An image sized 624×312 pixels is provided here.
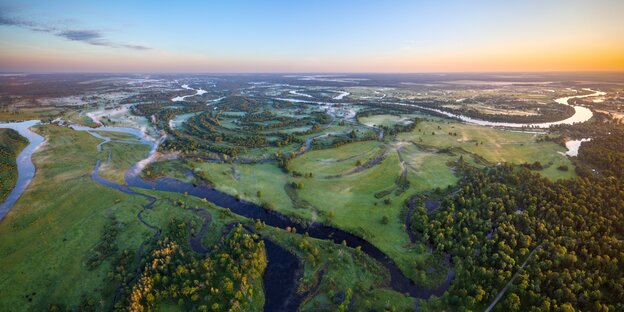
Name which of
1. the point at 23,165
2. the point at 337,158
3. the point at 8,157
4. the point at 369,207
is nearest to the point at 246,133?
the point at 337,158

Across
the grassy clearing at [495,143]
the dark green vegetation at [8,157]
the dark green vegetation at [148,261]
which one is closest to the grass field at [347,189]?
the dark green vegetation at [148,261]

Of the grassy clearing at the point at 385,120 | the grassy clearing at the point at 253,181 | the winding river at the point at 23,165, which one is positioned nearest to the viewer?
the winding river at the point at 23,165

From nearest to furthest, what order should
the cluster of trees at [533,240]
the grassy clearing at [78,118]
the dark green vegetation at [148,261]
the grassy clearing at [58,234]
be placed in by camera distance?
the cluster of trees at [533,240] → the dark green vegetation at [148,261] → the grassy clearing at [58,234] → the grassy clearing at [78,118]

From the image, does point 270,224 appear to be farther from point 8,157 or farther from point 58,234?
point 8,157

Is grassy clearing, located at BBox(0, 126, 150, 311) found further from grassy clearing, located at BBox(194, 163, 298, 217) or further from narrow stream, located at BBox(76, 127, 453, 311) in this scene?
grassy clearing, located at BBox(194, 163, 298, 217)

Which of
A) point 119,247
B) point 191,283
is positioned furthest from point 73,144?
point 191,283

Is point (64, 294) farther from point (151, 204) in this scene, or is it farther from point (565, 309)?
point (565, 309)

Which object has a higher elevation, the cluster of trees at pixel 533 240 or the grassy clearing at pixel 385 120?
the grassy clearing at pixel 385 120

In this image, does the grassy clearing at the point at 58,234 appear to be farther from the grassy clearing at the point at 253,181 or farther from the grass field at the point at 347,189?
the grass field at the point at 347,189
